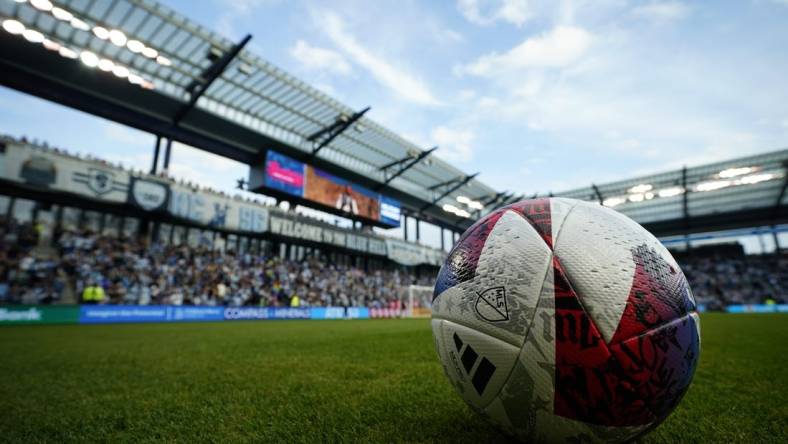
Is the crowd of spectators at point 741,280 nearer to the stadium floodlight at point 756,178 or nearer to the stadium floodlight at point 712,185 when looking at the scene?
the stadium floodlight at point 712,185

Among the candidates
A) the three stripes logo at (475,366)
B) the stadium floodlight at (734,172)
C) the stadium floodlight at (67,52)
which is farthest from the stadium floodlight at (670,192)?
the stadium floodlight at (67,52)

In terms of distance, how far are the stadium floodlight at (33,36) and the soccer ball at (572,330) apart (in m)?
22.6

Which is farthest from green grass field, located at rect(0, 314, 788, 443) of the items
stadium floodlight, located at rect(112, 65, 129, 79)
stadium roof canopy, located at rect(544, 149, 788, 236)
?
stadium roof canopy, located at rect(544, 149, 788, 236)

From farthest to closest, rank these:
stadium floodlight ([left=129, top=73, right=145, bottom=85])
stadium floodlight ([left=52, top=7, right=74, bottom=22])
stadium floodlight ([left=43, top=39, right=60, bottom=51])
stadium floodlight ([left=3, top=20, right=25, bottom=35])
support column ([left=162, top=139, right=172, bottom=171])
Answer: support column ([left=162, top=139, right=172, bottom=171])
stadium floodlight ([left=129, top=73, right=145, bottom=85])
stadium floodlight ([left=43, top=39, right=60, bottom=51])
stadium floodlight ([left=52, top=7, right=74, bottom=22])
stadium floodlight ([left=3, top=20, right=25, bottom=35])

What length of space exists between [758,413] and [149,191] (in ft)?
73.2

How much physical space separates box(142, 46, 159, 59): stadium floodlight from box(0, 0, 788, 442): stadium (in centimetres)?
9

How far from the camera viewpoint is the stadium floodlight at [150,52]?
18.4 m

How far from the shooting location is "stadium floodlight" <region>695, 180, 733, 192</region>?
111 ft

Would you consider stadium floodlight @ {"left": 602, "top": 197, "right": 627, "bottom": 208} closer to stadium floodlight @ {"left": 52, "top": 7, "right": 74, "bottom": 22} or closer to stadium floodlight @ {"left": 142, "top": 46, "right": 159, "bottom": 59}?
stadium floodlight @ {"left": 142, "top": 46, "right": 159, "bottom": 59}

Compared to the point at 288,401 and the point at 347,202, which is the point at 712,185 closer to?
the point at 347,202

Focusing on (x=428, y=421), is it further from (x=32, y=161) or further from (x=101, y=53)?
(x=101, y=53)

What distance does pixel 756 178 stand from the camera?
107 feet

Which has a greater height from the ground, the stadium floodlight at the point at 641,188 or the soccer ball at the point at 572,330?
the stadium floodlight at the point at 641,188

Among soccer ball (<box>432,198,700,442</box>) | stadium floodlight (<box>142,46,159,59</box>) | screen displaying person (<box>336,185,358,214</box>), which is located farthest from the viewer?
screen displaying person (<box>336,185,358,214</box>)
